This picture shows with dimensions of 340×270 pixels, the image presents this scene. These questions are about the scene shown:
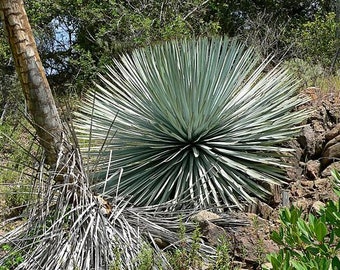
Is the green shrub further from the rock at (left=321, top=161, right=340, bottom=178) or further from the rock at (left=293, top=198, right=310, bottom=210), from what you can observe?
the rock at (left=293, top=198, right=310, bottom=210)

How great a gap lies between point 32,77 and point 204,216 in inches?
60.0

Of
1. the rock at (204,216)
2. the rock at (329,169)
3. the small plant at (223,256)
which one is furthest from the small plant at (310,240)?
the rock at (329,169)

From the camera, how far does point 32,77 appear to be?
329 centimetres

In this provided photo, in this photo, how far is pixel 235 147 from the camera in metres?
4.44

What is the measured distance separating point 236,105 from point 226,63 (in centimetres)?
50

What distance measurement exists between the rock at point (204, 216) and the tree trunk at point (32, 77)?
1.07 metres

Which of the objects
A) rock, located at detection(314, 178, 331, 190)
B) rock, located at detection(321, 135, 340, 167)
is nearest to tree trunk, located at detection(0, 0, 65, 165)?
rock, located at detection(314, 178, 331, 190)

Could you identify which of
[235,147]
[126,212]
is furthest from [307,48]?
[126,212]

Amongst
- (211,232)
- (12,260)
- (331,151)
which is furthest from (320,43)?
(12,260)

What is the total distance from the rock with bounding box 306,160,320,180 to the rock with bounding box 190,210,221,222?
1.29m

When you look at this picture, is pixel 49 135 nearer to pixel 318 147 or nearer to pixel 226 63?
pixel 226 63

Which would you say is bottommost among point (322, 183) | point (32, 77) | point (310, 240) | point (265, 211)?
point (265, 211)

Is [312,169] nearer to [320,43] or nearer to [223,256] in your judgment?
[223,256]

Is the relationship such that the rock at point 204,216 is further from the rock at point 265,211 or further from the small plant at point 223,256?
the small plant at point 223,256
